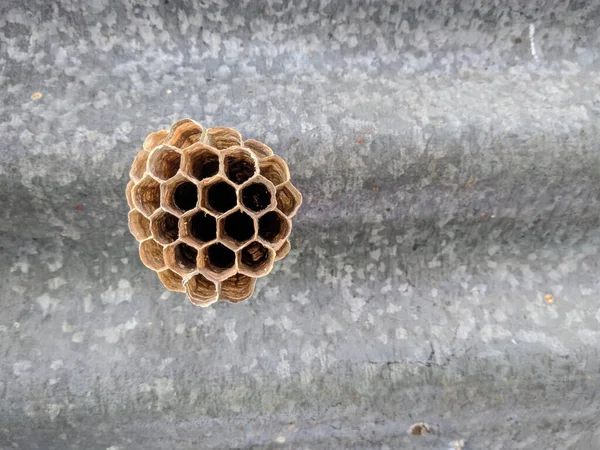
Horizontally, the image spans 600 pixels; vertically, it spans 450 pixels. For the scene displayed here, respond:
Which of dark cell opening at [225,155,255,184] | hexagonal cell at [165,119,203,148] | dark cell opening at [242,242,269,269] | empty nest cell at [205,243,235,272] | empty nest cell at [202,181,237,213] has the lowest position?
empty nest cell at [205,243,235,272]

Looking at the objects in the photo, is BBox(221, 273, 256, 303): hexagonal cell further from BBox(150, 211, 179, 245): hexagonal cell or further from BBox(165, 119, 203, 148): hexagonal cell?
BBox(165, 119, 203, 148): hexagonal cell

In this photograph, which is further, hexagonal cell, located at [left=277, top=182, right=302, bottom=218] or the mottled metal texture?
the mottled metal texture

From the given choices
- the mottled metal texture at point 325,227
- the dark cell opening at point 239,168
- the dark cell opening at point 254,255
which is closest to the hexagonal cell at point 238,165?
the dark cell opening at point 239,168

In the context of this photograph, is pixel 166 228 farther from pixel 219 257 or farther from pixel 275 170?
pixel 275 170

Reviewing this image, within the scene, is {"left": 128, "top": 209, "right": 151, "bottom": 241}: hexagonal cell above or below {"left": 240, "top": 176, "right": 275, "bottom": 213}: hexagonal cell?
below

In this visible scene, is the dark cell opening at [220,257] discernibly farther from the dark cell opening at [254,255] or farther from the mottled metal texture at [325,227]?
the mottled metal texture at [325,227]

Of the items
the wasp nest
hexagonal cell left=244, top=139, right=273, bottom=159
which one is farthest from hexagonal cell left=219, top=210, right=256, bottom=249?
hexagonal cell left=244, top=139, right=273, bottom=159
